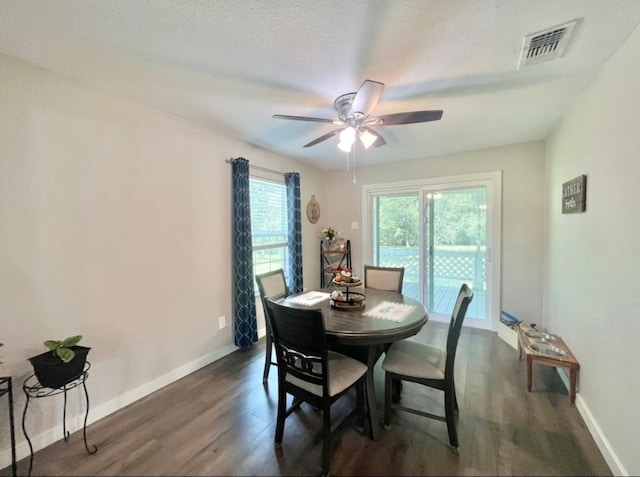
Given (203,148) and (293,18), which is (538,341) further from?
(203,148)

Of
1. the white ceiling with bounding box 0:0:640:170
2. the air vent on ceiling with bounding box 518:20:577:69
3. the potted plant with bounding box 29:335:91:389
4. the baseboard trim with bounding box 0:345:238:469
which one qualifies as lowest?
the baseboard trim with bounding box 0:345:238:469

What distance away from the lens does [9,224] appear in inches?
61.4

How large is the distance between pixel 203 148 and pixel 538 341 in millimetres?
3593

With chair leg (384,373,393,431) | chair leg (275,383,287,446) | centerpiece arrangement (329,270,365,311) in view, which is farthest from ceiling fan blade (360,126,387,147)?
chair leg (275,383,287,446)

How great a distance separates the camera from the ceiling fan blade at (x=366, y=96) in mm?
1465

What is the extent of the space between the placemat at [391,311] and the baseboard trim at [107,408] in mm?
1762

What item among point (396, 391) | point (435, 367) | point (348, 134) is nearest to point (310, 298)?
point (396, 391)

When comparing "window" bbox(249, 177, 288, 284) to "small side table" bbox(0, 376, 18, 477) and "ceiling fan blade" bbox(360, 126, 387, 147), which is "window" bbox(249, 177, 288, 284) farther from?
"small side table" bbox(0, 376, 18, 477)

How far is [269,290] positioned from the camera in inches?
103

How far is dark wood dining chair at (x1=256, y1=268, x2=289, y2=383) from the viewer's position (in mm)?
2385

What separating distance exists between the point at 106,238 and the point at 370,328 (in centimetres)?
199

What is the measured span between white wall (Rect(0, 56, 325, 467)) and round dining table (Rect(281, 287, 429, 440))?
1139mm

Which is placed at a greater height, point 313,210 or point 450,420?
point 313,210

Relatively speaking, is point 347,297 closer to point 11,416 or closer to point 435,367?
point 435,367
